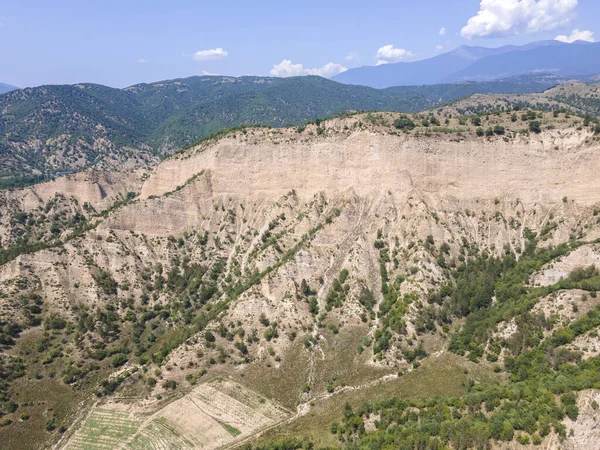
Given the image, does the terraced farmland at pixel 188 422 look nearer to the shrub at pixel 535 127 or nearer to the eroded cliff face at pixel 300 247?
the eroded cliff face at pixel 300 247

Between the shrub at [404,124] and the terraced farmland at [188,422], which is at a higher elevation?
the shrub at [404,124]

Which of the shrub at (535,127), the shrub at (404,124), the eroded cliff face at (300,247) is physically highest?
the shrub at (404,124)

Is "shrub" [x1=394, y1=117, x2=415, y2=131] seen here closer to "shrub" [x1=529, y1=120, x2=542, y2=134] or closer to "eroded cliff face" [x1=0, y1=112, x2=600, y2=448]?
"eroded cliff face" [x1=0, y1=112, x2=600, y2=448]

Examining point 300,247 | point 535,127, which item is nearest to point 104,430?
point 300,247

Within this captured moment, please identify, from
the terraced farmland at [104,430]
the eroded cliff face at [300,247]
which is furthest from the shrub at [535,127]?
the terraced farmland at [104,430]

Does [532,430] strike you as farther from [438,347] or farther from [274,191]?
[274,191]
